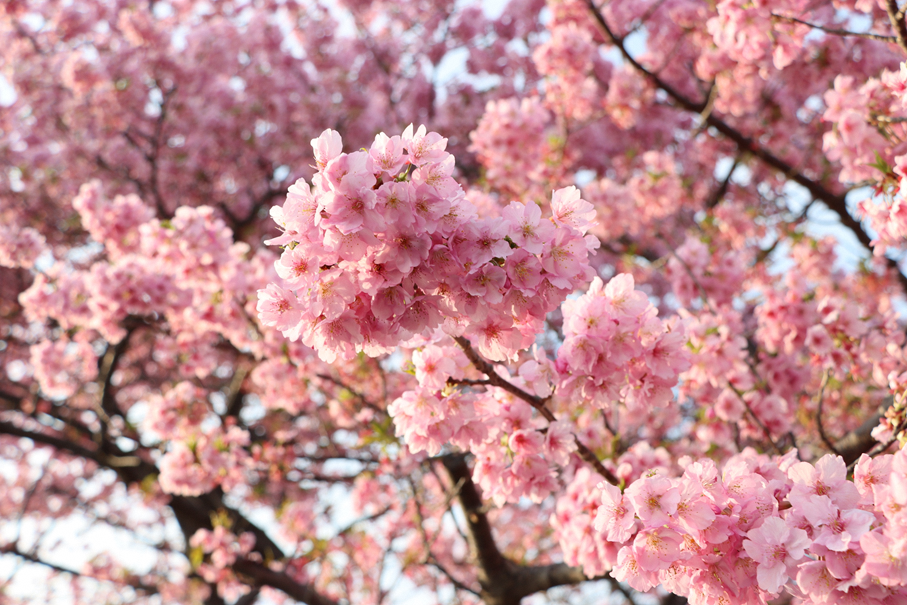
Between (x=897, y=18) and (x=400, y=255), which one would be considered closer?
(x=400, y=255)

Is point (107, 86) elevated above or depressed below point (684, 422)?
above

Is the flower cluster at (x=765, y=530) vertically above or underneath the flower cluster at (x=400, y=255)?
underneath

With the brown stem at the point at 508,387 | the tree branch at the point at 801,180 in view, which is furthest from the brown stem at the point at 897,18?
the tree branch at the point at 801,180

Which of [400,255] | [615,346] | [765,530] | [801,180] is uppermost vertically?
[801,180]

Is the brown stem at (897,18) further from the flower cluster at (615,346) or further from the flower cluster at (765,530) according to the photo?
the flower cluster at (765,530)

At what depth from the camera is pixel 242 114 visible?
9.69m

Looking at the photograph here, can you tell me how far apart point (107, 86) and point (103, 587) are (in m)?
8.55

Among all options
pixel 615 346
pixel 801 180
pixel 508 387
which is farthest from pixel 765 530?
pixel 801 180

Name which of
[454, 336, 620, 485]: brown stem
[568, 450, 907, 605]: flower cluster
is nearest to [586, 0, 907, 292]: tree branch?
[454, 336, 620, 485]: brown stem

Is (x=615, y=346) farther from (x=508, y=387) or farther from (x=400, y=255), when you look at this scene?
(x=400, y=255)

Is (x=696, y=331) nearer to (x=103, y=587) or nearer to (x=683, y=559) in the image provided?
(x=683, y=559)

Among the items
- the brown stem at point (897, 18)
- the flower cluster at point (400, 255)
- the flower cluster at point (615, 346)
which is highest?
the brown stem at point (897, 18)

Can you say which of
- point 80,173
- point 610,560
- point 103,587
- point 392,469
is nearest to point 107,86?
point 80,173

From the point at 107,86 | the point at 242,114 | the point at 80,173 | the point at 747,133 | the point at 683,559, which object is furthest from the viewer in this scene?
the point at 242,114
